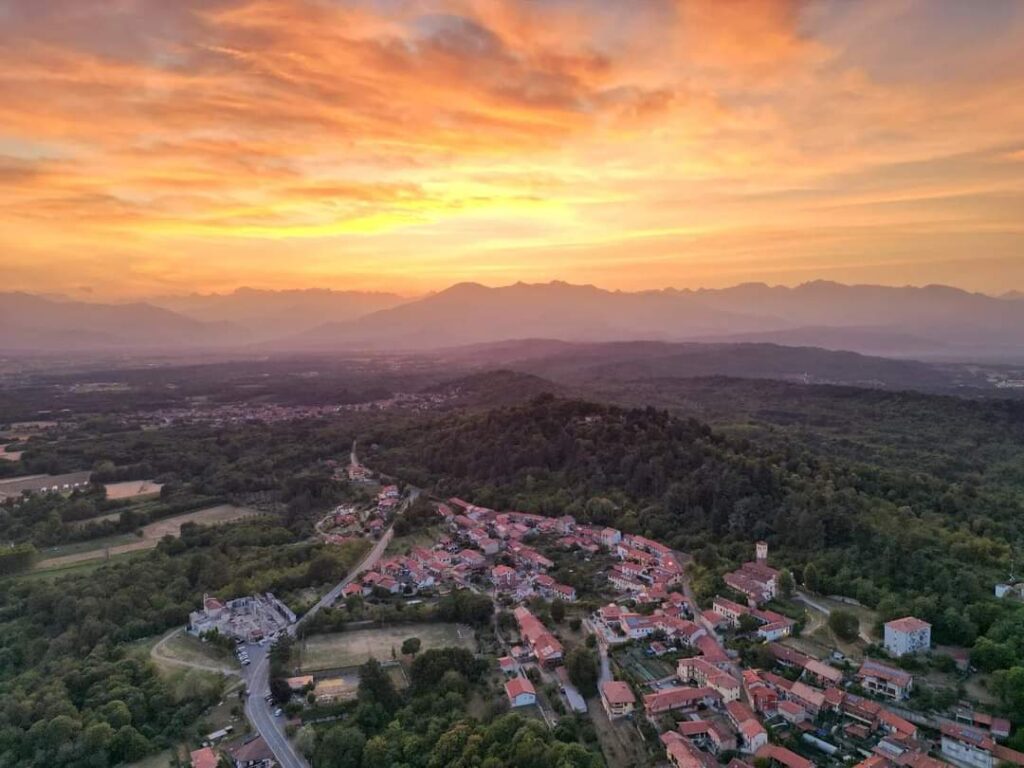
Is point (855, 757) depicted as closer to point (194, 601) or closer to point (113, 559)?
point (194, 601)

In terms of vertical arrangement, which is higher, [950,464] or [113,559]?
[950,464]

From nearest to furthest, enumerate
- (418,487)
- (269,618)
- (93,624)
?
1. (93,624)
2. (269,618)
3. (418,487)

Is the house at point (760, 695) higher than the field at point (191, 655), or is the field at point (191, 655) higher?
the house at point (760, 695)

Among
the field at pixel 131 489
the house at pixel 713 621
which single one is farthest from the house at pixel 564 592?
the field at pixel 131 489

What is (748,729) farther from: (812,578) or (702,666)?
(812,578)

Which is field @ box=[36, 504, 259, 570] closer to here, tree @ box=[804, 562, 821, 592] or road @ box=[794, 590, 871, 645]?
road @ box=[794, 590, 871, 645]

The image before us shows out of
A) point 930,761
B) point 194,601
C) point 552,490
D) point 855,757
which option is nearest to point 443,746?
point 855,757

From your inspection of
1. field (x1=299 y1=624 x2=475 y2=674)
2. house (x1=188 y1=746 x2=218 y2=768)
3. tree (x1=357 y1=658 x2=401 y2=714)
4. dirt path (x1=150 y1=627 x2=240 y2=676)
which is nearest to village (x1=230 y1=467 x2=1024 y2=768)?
field (x1=299 y1=624 x2=475 y2=674)

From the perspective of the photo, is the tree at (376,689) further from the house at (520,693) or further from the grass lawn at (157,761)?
the grass lawn at (157,761)
